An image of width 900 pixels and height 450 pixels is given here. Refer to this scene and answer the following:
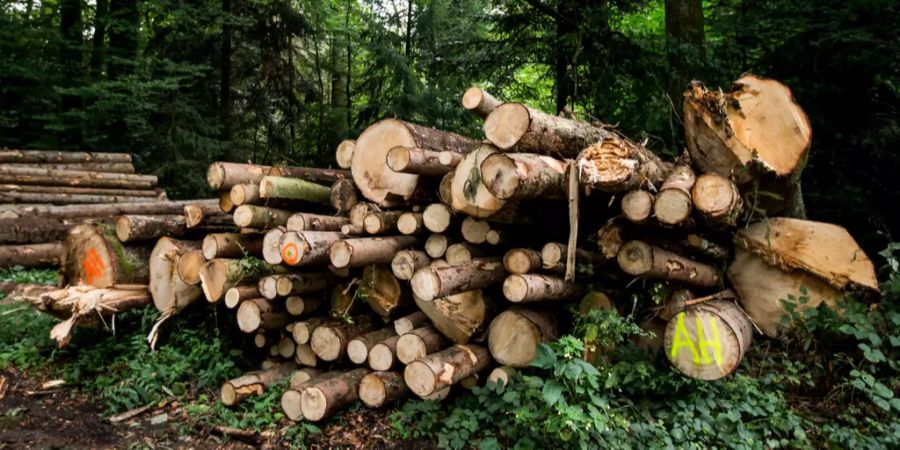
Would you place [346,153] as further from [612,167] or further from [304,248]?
[612,167]

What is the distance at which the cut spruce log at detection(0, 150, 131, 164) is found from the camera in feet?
28.5

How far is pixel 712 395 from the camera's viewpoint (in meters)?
3.52

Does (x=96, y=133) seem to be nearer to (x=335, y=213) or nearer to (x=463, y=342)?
(x=335, y=213)

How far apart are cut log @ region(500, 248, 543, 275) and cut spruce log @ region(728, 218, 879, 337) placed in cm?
177

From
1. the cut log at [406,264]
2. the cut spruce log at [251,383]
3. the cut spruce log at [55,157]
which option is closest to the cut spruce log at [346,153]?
the cut log at [406,264]

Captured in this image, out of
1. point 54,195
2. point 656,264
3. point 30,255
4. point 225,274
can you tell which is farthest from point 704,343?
point 54,195

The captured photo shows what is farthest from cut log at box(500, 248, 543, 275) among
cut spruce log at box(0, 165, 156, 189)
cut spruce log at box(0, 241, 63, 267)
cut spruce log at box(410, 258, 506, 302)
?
cut spruce log at box(0, 165, 156, 189)

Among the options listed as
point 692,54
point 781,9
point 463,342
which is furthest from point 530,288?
point 781,9

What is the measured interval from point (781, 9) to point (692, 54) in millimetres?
1015

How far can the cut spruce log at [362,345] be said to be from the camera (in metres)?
4.00

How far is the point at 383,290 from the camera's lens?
427 cm

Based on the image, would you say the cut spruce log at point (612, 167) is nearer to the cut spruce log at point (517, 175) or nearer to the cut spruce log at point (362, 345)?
the cut spruce log at point (517, 175)

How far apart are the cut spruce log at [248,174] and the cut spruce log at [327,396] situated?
1929 millimetres

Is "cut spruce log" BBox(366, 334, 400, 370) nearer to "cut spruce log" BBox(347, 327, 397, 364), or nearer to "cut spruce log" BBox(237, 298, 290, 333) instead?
"cut spruce log" BBox(347, 327, 397, 364)
